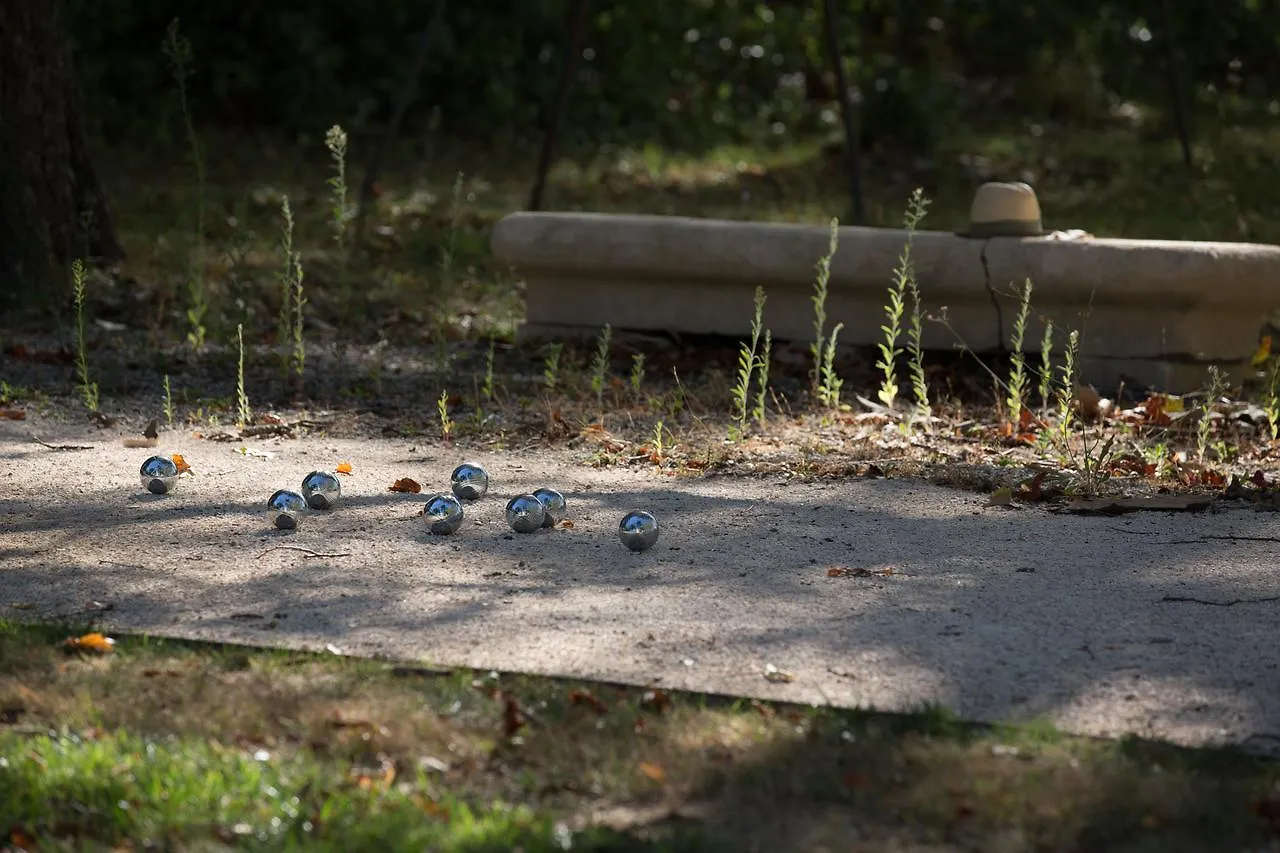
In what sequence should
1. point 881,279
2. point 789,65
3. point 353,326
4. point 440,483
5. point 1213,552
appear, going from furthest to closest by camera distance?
point 789,65, point 353,326, point 881,279, point 440,483, point 1213,552

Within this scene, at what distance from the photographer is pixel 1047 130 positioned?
1334cm

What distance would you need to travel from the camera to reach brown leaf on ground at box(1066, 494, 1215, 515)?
4461 millimetres

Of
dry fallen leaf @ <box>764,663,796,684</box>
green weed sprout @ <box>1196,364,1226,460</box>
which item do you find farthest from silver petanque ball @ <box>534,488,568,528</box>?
green weed sprout @ <box>1196,364,1226,460</box>

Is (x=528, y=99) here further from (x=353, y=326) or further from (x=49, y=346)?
(x=49, y=346)

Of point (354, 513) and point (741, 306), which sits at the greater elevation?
point (741, 306)

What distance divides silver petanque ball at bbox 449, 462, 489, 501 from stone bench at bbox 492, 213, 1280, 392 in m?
2.23

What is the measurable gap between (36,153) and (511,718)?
529cm

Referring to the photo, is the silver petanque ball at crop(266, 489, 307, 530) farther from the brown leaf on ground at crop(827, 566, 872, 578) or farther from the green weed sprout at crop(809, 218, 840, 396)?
the green weed sprout at crop(809, 218, 840, 396)

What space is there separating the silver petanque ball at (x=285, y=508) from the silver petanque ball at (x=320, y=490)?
10 centimetres

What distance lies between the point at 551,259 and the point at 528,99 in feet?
20.4

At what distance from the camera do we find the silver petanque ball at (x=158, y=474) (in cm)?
441

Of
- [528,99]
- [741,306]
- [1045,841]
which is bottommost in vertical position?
[1045,841]

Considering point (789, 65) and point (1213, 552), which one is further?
point (789, 65)

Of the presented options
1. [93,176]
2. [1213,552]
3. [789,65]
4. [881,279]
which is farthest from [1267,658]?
[789,65]
